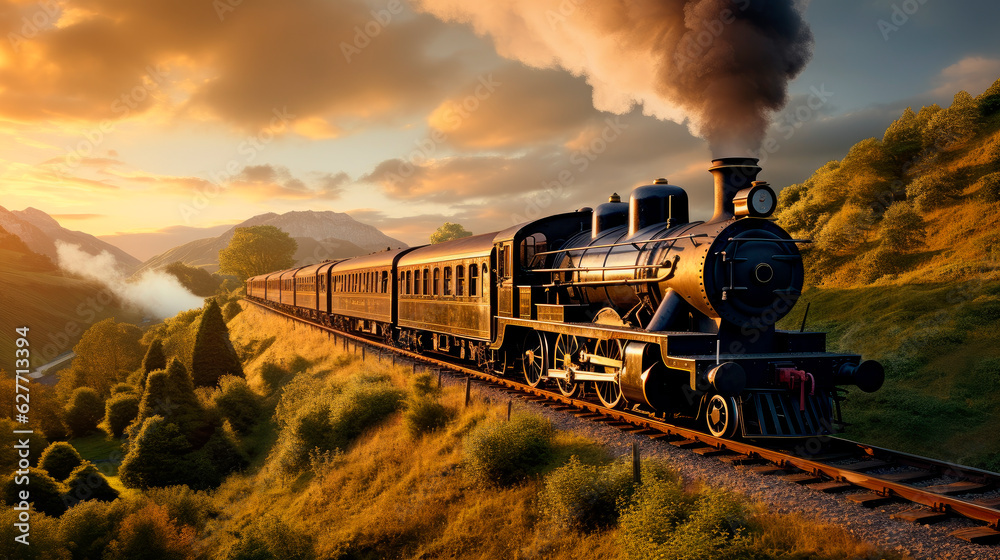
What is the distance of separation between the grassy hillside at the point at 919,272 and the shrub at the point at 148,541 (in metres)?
16.6

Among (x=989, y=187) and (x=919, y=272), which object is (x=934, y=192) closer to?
(x=989, y=187)

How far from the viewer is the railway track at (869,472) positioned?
19.0ft

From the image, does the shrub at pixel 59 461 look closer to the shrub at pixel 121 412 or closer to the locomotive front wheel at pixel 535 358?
the shrub at pixel 121 412

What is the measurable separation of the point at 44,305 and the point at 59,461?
84000 millimetres

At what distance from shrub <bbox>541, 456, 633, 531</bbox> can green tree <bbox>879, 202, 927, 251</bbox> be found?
20931 millimetres

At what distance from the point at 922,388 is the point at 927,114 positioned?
64.5 ft

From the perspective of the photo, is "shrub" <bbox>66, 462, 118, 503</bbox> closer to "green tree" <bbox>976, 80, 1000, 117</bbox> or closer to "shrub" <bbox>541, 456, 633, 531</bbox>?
"shrub" <bbox>541, 456, 633, 531</bbox>

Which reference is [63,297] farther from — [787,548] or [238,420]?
[787,548]

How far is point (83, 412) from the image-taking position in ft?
118

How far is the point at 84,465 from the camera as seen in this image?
73.7 ft

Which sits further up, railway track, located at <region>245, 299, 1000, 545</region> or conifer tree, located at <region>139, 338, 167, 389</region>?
railway track, located at <region>245, 299, 1000, 545</region>

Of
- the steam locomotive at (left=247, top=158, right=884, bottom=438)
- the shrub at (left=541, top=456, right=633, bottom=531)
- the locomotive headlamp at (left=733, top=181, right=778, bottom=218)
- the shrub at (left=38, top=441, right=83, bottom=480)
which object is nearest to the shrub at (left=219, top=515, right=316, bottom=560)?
the shrub at (left=541, top=456, right=633, bottom=531)

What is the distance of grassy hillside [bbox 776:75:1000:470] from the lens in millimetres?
12258

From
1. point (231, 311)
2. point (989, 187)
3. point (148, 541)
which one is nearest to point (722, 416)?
point (148, 541)
